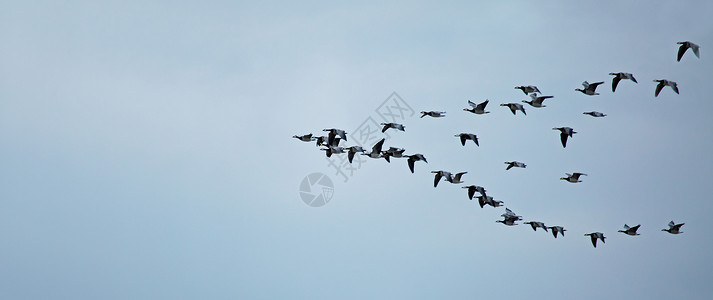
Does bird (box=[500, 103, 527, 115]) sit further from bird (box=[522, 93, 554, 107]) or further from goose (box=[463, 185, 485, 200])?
goose (box=[463, 185, 485, 200])

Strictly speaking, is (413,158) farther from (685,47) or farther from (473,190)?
(685,47)

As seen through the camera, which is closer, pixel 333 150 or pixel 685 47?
pixel 685 47

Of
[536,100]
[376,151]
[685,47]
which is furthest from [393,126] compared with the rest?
[685,47]

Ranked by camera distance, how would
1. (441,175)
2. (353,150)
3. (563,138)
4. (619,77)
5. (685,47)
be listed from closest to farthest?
(685,47)
(619,77)
(563,138)
(441,175)
(353,150)

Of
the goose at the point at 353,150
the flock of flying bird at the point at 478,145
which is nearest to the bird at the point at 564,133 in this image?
the flock of flying bird at the point at 478,145

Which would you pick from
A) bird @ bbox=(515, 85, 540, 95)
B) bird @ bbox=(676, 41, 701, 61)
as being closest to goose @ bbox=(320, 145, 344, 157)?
bird @ bbox=(515, 85, 540, 95)

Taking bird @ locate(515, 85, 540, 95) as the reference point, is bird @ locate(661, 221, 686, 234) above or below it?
below

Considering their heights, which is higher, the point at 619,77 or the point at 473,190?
the point at 619,77

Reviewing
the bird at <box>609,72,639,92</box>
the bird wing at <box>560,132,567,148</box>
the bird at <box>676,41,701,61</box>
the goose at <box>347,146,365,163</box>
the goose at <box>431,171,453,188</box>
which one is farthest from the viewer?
the goose at <box>347,146,365,163</box>

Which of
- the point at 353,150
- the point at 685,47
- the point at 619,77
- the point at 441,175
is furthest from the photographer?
the point at 353,150

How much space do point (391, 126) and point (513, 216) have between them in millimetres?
10555

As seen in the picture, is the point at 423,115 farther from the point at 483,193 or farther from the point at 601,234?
the point at 601,234

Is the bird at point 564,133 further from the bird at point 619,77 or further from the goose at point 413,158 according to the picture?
the goose at point 413,158

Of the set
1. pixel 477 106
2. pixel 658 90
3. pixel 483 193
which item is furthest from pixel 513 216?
pixel 658 90
